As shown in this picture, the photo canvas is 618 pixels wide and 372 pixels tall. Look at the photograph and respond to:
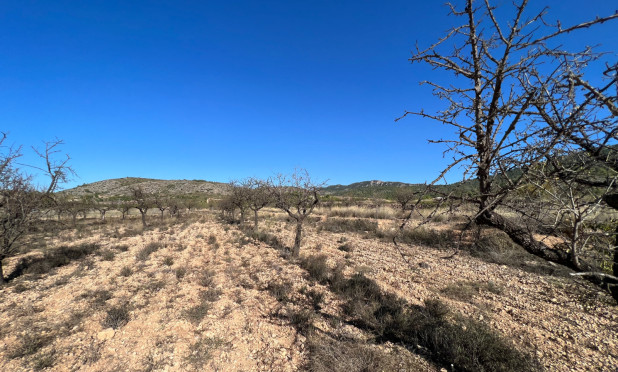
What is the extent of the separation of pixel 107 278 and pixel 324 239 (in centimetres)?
1117

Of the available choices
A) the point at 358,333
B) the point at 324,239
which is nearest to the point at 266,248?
the point at 324,239

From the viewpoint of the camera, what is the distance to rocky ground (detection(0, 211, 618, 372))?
4750mm

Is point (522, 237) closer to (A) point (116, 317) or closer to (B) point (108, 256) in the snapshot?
(A) point (116, 317)

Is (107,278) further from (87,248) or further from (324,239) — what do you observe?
(324,239)

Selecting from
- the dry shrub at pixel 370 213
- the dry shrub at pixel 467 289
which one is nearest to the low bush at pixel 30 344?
the dry shrub at pixel 467 289

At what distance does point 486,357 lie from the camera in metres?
4.53

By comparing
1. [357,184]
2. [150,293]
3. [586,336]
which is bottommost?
[586,336]

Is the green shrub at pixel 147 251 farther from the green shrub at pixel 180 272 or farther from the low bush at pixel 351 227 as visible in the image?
the low bush at pixel 351 227

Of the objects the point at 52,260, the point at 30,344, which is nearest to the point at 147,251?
the point at 52,260

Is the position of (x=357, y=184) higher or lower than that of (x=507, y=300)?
higher

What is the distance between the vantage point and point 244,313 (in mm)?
6504

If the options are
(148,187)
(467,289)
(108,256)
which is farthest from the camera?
(148,187)

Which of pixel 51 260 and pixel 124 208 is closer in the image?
pixel 51 260

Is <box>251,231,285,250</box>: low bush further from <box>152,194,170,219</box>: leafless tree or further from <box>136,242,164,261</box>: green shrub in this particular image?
<box>152,194,170,219</box>: leafless tree
